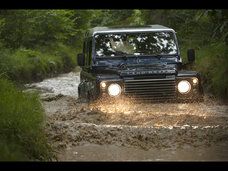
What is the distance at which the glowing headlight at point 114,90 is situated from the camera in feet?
24.6

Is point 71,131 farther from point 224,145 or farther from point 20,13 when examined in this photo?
point 20,13

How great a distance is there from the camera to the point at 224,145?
611 centimetres

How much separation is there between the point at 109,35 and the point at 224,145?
3295 mm

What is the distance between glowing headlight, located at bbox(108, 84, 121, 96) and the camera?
7.50 m

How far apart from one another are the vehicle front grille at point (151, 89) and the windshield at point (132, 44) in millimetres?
1001

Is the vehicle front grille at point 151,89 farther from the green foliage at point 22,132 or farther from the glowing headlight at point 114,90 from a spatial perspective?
the green foliage at point 22,132

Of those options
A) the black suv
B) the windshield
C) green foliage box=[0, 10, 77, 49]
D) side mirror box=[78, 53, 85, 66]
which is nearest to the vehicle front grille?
the black suv

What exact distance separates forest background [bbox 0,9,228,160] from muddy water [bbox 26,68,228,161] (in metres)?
0.45

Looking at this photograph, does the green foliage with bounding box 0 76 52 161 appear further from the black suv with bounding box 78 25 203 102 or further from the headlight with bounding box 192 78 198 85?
the headlight with bounding box 192 78 198 85

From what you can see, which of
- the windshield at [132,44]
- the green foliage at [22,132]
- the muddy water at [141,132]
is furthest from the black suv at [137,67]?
the green foliage at [22,132]

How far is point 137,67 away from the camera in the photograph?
26.5 ft

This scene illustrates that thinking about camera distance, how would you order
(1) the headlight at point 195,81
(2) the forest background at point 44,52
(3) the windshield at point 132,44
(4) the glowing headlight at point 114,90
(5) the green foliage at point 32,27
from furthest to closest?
(5) the green foliage at point 32,27
(3) the windshield at point 132,44
(1) the headlight at point 195,81
(4) the glowing headlight at point 114,90
(2) the forest background at point 44,52

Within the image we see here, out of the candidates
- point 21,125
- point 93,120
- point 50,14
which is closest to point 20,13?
point 50,14

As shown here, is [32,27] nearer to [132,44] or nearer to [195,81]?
[132,44]
